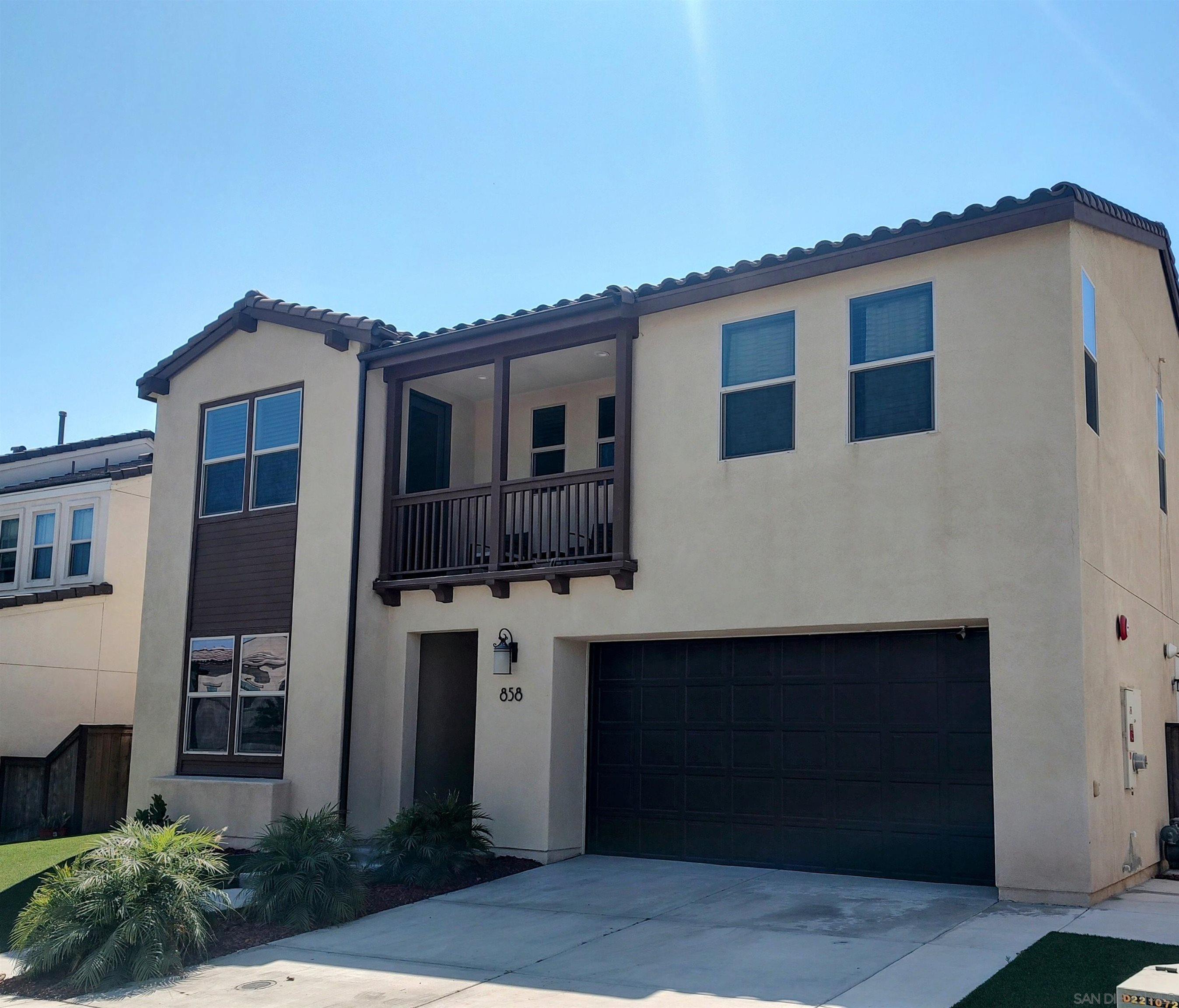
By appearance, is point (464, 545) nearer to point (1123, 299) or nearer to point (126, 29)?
point (126, 29)

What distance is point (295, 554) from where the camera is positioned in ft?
49.2

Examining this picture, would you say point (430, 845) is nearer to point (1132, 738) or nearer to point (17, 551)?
point (1132, 738)

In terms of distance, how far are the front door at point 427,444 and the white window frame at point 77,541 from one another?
8631mm

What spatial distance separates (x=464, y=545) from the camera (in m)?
14.1

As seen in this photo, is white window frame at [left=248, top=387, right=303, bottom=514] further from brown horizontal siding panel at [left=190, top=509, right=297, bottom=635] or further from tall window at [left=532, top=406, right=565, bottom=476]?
tall window at [left=532, top=406, right=565, bottom=476]

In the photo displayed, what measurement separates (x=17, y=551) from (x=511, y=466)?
39.2 feet

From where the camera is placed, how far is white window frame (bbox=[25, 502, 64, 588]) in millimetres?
21609

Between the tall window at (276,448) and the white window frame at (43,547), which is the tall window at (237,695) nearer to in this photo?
the tall window at (276,448)

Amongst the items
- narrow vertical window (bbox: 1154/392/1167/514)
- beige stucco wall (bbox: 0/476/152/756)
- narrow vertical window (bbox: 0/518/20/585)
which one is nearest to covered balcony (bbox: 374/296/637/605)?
beige stucco wall (bbox: 0/476/152/756)

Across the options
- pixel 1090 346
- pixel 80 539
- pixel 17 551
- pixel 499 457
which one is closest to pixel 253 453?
pixel 499 457

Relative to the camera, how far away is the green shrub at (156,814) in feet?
47.2

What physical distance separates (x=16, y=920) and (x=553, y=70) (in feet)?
34.6

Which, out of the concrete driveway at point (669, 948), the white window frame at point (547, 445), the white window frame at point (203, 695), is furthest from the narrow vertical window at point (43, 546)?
the concrete driveway at point (669, 948)

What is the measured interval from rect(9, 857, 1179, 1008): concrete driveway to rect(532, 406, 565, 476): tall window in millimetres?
6350
